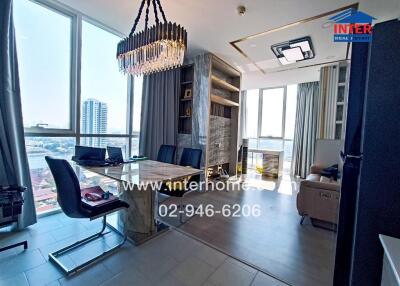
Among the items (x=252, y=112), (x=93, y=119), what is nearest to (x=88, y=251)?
(x=93, y=119)

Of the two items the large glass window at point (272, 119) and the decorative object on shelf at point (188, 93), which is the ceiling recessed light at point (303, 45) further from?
the large glass window at point (272, 119)

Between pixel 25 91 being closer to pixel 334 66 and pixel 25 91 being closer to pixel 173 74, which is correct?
pixel 173 74

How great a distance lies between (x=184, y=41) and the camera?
6.61 feet

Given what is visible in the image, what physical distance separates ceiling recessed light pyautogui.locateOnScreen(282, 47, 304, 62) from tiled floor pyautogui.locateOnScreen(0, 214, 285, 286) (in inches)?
137

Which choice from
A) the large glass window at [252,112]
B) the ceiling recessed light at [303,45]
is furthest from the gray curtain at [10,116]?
the large glass window at [252,112]

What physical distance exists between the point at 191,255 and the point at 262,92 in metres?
6.09

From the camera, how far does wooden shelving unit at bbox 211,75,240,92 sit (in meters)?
4.14

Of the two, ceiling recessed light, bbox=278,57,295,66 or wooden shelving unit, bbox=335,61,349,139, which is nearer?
ceiling recessed light, bbox=278,57,295,66

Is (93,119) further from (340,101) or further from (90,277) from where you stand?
(340,101)

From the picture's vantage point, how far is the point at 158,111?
386 centimetres

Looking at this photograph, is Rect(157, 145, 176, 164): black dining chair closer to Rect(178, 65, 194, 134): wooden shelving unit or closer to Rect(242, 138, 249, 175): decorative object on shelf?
Rect(178, 65, 194, 134): wooden shelving unit

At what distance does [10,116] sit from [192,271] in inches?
97.4

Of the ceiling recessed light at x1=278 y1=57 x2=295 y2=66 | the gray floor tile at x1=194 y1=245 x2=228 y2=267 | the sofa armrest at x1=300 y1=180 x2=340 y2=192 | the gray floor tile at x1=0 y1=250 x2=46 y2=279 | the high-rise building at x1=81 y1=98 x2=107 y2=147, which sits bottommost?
the gray floor tile at x1=0 y1=250 x2=46 y2=279

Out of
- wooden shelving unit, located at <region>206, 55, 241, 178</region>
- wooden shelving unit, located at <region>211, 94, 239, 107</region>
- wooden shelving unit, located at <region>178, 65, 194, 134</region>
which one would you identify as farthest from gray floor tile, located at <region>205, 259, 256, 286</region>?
wooden shelving unit, located at <region>211, 94, 239, 107</region>
